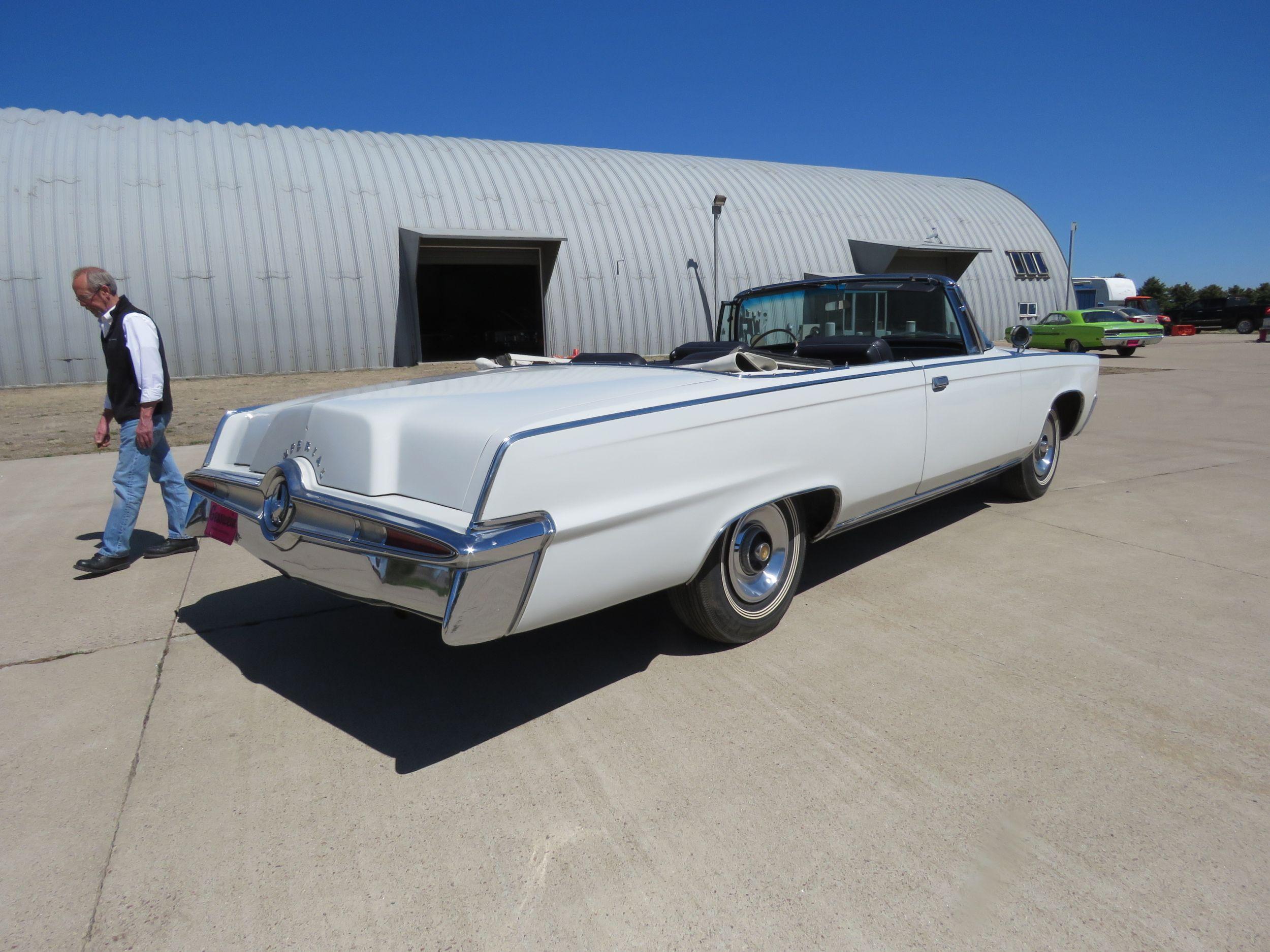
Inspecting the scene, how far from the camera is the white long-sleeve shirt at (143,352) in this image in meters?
4.24

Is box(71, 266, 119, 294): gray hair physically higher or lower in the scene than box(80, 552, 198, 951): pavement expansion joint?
higher

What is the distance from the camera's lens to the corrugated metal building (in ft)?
46.5

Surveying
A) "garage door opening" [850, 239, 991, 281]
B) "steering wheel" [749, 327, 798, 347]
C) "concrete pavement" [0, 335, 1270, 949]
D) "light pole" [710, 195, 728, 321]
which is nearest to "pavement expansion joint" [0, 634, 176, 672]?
"concrete pavement" [0, 335, 1270, 949]

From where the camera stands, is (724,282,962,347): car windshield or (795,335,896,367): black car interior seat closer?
(795,335,896,367): black car interior seat

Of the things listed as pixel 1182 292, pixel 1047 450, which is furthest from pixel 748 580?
pixel 1182 292

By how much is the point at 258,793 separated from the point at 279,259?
15.0 m

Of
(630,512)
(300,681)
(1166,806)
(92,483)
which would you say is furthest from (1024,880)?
(92,483)

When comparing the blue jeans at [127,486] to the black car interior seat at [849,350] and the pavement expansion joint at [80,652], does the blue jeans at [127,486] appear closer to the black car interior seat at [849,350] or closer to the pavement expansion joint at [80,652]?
the pavement expansion joint at [80,652]

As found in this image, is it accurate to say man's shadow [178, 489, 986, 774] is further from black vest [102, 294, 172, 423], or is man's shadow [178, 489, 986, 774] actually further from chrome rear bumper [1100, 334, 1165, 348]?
chrome rear bumper [1100, 334, 1165, 348]

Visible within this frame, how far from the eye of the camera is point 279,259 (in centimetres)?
1528

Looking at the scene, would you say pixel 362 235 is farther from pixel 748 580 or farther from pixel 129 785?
pixel 129 785

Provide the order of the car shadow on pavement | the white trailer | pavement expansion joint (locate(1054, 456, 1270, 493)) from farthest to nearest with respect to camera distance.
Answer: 1. the white trailer
2. pavement expansion joint (locate(1054, 456, 1270, 493))
3. the car shadow on pavement

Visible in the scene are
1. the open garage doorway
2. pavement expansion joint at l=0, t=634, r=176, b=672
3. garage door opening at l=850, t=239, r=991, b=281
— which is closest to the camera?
pavement expansion joint at l=0, t=634, r=176, b=672

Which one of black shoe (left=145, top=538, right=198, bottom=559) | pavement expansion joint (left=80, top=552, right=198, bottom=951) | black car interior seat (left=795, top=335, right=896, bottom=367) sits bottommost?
pavement expansion joint (left=80, top=552, right=198, bottom=951)
